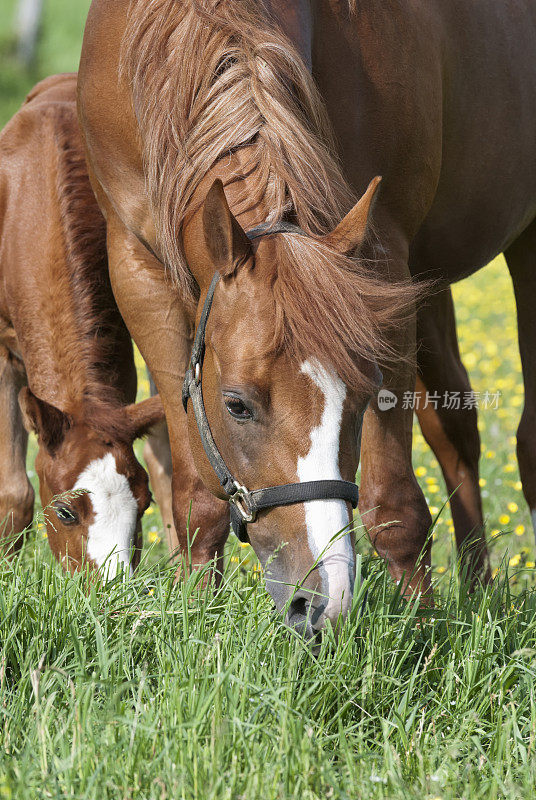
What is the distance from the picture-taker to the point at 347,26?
3.02 meters

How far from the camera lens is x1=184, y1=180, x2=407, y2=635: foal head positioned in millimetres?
2232

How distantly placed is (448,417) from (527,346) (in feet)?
1.57

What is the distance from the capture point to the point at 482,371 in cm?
793

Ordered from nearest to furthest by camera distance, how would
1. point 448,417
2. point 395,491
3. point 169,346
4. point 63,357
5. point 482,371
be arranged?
1. point 169,346
2. point 395,491
3. point 63,357
4. point 448,417
5. point 482,371

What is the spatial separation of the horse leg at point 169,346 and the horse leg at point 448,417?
1.50m

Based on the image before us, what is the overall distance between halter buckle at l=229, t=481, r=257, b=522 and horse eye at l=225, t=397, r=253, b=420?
0.63ft

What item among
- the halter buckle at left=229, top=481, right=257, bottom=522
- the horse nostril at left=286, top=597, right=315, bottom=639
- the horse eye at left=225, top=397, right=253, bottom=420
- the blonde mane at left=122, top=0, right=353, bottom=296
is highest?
the blonde mane at left=122, top=0, right=353, bottom=296

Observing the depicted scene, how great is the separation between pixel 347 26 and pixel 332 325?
1.25 metres

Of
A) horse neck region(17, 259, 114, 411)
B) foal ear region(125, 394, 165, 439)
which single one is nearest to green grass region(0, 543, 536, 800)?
foal ear region(125, 394, 165, 439)

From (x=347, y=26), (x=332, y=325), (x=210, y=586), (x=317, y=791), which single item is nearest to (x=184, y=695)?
(x=317, y=791)

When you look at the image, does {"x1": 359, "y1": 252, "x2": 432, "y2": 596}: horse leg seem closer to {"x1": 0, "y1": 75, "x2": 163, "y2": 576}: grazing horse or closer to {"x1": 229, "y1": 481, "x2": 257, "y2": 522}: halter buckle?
{"x1": 0, "y1": 75, "x2": 163, "y2": 576}: grazing horse

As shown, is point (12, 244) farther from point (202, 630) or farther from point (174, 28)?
point (202, 630)

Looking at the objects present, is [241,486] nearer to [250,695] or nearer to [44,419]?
[250,695]

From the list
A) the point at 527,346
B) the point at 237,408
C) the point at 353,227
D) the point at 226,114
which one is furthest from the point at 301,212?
the point at 527,346
